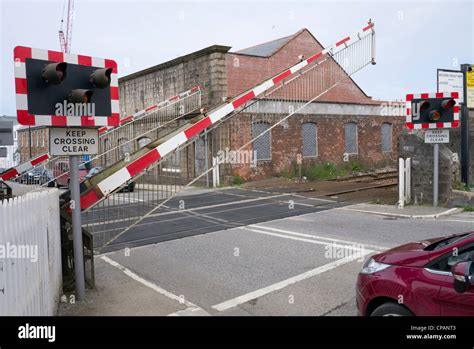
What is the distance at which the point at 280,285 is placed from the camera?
21.1 feet

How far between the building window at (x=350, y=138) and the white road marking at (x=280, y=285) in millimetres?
20208

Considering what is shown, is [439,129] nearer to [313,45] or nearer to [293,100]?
[293,100]

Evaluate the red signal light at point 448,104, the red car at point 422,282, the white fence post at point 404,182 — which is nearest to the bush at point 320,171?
the white fence post at point 404,182

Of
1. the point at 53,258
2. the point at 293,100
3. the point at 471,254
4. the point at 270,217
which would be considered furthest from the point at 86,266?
the point at 293,100

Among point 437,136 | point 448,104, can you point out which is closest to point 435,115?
point 448,104

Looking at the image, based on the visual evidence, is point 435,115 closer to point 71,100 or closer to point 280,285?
point 280,285

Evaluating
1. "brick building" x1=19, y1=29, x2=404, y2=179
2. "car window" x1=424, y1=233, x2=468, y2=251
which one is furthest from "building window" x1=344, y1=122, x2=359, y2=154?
"car window" x1=424, y1=233, x2=468, y2=251

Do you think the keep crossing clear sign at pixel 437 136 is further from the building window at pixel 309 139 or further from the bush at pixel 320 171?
the building window at pixel 309 139

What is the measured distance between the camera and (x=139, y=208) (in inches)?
303

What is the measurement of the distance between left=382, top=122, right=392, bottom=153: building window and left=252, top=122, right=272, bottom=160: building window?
10875mm

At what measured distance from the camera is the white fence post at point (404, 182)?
43.1 ft

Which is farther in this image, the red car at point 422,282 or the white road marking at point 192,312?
the white road marking at point 192,312

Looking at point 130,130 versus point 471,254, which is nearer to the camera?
point 471,254
